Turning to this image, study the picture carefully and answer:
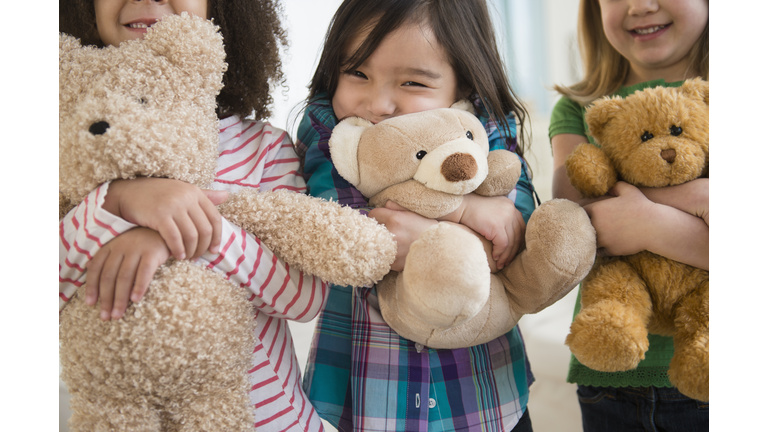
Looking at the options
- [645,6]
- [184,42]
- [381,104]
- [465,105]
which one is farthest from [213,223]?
[645,6]

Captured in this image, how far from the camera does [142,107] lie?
0.53 metres

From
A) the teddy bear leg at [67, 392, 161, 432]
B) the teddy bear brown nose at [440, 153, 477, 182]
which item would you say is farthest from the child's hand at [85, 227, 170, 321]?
the teddy bear brown nose at [440, 153, 477, 182]

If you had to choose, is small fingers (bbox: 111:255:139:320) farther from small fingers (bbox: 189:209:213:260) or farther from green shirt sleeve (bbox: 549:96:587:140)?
green shirt sleeve (bbox: 549:96:587:140)

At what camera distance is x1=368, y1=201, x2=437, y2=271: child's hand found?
628 mm

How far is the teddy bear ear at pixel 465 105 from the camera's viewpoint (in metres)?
0.77

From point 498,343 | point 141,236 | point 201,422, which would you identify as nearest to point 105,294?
point 141,236

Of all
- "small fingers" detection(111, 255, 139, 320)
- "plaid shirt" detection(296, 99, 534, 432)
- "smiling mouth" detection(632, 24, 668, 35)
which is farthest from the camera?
"smiling mouth" detection(632, 24, 668, 35)

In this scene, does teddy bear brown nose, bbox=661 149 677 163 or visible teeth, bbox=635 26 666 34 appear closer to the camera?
teddy bear brown nose, bbox=661 149 677 163

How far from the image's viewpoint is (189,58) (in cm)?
57

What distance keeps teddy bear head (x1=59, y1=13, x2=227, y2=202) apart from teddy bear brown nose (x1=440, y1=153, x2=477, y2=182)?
300 millimetres

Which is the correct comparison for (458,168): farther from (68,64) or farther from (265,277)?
(68,64)

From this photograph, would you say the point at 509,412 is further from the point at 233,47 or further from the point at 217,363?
the point at 233,47

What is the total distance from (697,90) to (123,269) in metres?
0.77

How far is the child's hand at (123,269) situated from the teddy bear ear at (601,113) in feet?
2.03
